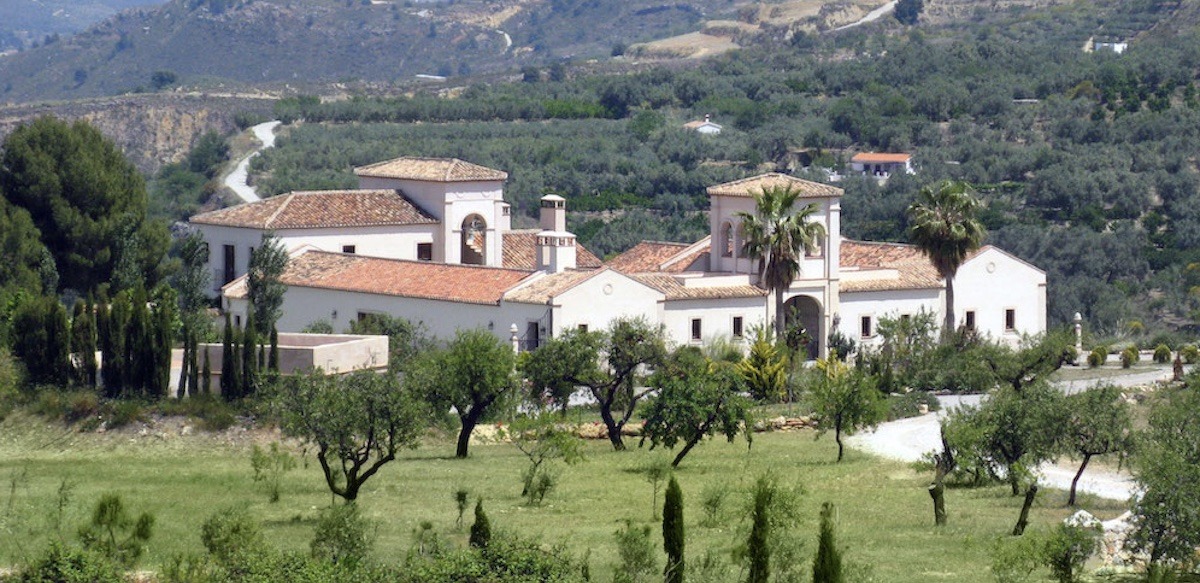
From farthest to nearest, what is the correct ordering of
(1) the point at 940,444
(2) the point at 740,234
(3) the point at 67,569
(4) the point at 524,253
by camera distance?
(4) the point at 524,253, (2) the point at 740,234, (1) the point at 940,444, (3) the point at 67,569

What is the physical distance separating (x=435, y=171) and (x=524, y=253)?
10.6 ft

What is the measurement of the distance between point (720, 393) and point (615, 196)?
52020 mm

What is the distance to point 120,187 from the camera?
62.3 m

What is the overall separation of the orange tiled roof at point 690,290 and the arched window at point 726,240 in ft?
6.02

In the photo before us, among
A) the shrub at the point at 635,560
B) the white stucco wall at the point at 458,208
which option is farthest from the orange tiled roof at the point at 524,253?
the shrub at the point at 635,560

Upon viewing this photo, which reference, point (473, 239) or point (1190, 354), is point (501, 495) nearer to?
point (473, 239)

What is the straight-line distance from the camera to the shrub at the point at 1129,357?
60094mm

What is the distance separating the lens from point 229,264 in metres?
62.6

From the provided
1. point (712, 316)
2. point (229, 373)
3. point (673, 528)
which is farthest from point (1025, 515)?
point (712, 316)

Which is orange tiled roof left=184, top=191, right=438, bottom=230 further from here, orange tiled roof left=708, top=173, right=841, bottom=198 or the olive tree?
the olive tree

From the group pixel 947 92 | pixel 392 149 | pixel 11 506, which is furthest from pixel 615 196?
pixel 11 506

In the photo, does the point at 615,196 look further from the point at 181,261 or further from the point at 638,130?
the point at 181,261

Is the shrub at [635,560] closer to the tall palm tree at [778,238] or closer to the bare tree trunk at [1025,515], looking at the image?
the bare tree trunk at [1025,515]

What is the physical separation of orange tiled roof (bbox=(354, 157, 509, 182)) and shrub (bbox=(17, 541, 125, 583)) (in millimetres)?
34390
